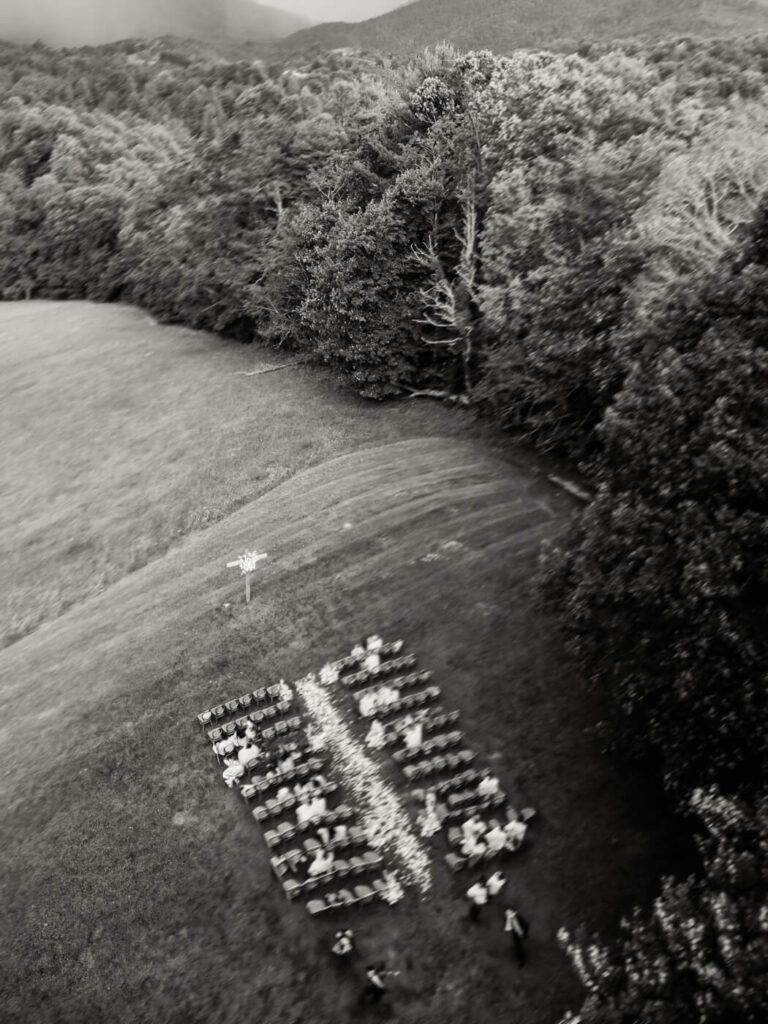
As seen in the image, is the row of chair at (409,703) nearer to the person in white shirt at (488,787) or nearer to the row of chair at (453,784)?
the row of chair at (453,784)

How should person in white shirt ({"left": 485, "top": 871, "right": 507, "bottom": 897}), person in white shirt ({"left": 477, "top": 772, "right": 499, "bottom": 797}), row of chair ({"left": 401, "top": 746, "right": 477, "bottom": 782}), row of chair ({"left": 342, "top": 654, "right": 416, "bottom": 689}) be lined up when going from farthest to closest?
row of chair ({"left": 342, "top": 654, "right": 416, "bottom": 689}) < row of chair ({"left": 401, "top": 746, "right": 477, "bottom": 782}) < person in white shirt ({"left": 477, "top": 772, "right": 499, "bottom": 797}) < person in white shirt ({"left": 485, "top": 871, "right": 507, "bottom": 897})

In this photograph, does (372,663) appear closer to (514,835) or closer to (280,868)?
(280,868)

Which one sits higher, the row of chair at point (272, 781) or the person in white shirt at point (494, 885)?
the person in white shirt at point (494, 885)

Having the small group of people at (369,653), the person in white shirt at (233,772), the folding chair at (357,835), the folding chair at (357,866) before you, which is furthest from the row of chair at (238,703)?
the folding chair at (357,866)

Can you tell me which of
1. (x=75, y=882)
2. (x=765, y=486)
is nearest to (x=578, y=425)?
(x=765, y=486)

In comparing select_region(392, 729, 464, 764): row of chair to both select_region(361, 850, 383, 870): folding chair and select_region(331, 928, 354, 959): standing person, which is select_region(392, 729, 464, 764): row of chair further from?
select_region(331, 928, 354, 959): standing person

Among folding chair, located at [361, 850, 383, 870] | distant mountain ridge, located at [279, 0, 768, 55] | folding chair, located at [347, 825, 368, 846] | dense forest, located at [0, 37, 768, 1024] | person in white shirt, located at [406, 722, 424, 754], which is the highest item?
distant mountain ridge, located at [279, 0, 768, 55]

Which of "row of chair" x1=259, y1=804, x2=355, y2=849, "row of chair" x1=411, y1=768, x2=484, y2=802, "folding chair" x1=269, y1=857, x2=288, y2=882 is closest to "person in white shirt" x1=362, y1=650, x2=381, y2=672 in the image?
"row of chair" x1=411, y1=768, x2=484, y2=802

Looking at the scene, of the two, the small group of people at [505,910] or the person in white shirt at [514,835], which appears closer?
the small group of people at [505,910]
